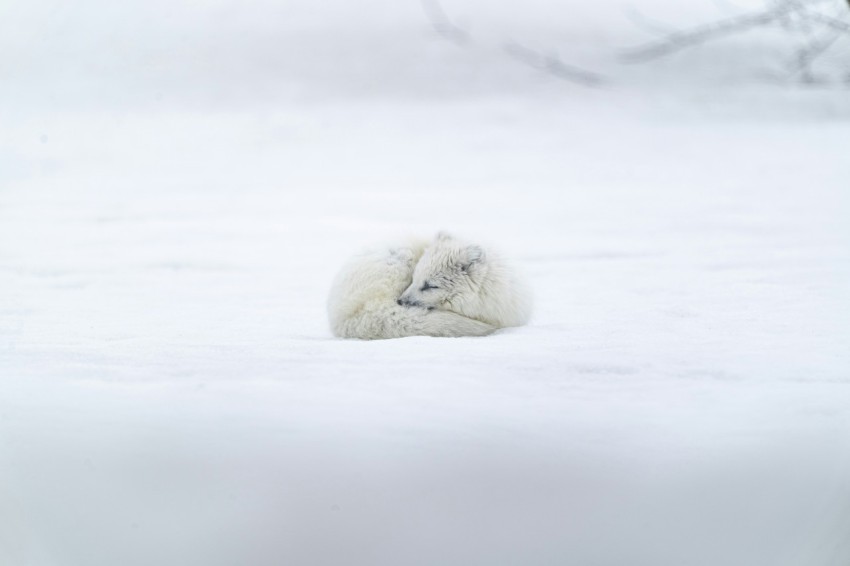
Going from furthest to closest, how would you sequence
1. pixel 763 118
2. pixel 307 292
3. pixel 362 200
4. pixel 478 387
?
pixel 763 118 → pixel 362 200 → pixel 307 292 → pixel 478 387

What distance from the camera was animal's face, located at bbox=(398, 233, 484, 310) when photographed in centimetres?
387

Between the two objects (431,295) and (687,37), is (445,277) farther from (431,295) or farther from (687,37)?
(687,37)

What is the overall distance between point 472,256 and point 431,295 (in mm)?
279

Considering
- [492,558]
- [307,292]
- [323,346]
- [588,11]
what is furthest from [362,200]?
[492,558]

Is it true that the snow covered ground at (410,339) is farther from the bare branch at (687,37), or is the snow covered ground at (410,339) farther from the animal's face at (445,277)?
the bare branch at (687,37)

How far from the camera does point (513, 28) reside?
9.36 metres

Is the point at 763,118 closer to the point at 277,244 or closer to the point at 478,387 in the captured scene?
the point at 277,244

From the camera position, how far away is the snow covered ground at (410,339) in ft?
6.52

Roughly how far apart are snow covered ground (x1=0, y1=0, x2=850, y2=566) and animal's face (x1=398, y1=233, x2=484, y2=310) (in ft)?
1.22

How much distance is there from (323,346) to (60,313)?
192 centimetres

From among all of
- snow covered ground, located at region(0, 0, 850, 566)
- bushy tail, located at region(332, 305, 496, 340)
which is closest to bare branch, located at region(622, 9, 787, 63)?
snow covered ground, located at region(0, 0, 850, 566)

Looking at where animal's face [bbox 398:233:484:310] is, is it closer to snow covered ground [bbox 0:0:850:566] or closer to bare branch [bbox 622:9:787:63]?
snow covered ground [bbox 0:0:850:566]

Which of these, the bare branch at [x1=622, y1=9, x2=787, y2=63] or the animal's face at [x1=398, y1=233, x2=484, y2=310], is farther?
the animal's face at [x1=398, y1=233, x2=484, y2=310]

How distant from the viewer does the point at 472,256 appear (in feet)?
13.0
